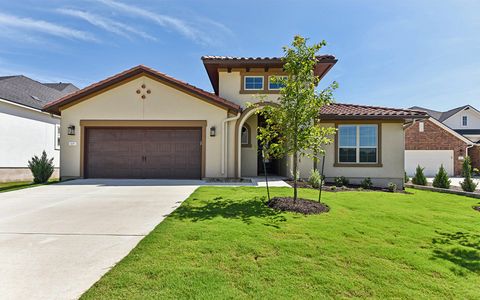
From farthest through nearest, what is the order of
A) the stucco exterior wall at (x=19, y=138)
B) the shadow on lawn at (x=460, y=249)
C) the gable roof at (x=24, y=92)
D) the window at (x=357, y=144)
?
the gable roof at (x=24, y=92) → the stucco exterior wall at (x=19, y=138) → the window at (x=357, y=144) → the shadow on lawn at (x=460, y=249)

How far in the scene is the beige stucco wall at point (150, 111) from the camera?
11.5 metres

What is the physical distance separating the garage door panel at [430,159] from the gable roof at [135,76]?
1888 cm

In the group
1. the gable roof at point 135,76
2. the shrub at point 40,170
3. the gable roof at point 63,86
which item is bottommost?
the shrub at point 40,170

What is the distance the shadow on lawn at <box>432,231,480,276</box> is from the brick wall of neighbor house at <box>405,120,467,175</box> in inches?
804

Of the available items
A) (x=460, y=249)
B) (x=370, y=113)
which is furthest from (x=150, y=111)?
(x=460, y=249)

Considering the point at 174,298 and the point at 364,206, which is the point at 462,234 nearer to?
the point at 364,206

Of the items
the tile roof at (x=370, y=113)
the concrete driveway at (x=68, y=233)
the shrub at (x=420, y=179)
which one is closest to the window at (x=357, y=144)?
the tile roof at (x=370, y=113)

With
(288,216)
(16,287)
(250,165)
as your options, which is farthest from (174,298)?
(250,165)

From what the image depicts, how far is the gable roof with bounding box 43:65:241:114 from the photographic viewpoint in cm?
1115

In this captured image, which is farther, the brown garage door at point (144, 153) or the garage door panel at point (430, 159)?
the garage door panel at point (430, 159)

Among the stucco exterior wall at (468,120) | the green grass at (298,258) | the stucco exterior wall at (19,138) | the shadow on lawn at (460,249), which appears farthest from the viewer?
the stucco exterior wall at (468,120)

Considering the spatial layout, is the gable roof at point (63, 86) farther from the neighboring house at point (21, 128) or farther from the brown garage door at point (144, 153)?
the brown garage door at point (144, 153)

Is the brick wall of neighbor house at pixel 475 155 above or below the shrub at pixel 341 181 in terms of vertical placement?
above

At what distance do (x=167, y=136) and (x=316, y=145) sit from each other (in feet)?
24.9
